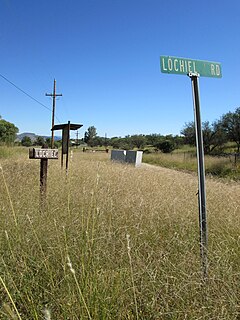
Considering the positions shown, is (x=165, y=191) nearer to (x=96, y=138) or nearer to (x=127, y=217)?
(x=127, y=217)

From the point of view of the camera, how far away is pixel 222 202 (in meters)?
3.71

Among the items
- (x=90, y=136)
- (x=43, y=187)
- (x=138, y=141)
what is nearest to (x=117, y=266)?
(x=43, y=187)

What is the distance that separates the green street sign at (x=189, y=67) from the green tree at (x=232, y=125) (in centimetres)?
2859

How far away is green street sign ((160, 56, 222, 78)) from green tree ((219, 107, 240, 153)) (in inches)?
1126

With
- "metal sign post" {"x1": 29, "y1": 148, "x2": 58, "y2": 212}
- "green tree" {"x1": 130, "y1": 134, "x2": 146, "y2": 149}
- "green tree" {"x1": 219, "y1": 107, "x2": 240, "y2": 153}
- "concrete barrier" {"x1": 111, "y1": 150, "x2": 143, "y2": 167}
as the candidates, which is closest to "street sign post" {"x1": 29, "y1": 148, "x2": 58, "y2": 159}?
"metal sign post" {"x1": 29, "y1": 148, "x2": 58, "y2": 212}

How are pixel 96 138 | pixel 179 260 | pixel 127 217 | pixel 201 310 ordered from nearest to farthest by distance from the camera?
pixel 201 310 < pixel 179 260 < pixel 127 217 < pixel 96 138

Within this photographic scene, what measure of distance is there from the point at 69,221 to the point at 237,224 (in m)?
1.77

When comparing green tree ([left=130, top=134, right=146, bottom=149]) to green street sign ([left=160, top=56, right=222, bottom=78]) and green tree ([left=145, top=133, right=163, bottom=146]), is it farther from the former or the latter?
green street sign ([left=160, top=56, right=222, bottom=78])

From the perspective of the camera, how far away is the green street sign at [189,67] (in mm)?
2203

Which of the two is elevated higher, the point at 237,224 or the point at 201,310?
the point at 237,224

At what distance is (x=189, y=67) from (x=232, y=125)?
98.9 feet

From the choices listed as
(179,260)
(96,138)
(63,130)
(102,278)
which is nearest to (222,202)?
(179,260)

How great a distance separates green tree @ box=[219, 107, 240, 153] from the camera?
28516 millimetres

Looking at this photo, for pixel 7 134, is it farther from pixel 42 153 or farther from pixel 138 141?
pixel 138 141
